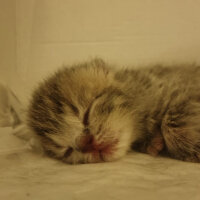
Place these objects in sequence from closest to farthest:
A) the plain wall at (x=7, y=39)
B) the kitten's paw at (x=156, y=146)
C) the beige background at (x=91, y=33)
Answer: the kitten's paw at (x=156, y=146) → the beige background at (x=91, y=33) → the plain wall at (x=7, y=39)

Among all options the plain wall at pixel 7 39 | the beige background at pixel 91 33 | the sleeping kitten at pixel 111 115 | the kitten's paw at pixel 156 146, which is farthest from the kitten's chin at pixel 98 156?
the plain wall at pixel 7 39

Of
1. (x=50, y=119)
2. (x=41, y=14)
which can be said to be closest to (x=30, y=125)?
(x=50, y=119)

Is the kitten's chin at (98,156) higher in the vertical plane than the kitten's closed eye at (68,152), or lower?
higher

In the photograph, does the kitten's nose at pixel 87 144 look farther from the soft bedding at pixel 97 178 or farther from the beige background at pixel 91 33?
the beige background at pixel 91 33

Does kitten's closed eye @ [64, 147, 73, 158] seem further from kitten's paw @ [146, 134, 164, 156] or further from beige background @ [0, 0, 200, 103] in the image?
beige background @ [0, 0, 200, 103]

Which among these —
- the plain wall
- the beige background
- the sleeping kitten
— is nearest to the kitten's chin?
the sleeping kitten

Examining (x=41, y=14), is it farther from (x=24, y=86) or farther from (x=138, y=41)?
(x=138, y=41)

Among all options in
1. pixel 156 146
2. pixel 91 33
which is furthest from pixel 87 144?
pixel 91 33

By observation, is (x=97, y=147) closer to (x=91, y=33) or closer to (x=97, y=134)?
(x=97, y=134)
